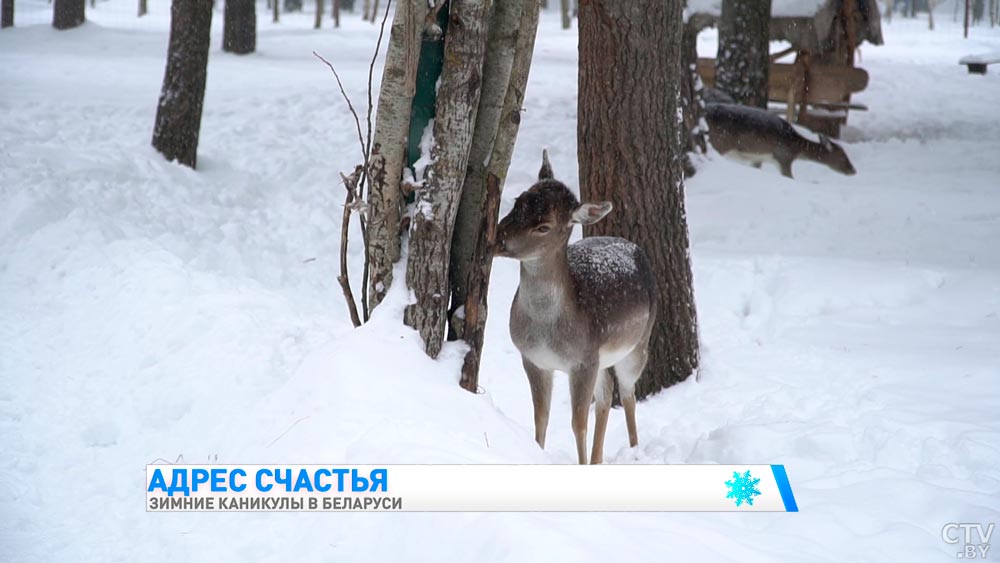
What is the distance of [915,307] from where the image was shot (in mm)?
8250

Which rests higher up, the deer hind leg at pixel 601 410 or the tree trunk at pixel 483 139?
the tree trunk at pixel 483 139

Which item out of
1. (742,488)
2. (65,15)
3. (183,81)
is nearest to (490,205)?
(742,488)

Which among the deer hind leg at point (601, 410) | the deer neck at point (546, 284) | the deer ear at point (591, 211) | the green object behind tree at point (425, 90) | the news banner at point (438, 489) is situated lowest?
the deer hind leg at point (601, 410)

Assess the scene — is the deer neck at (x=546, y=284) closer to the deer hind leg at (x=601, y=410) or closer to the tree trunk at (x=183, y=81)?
the deer hind leg at (x=601, y=410)

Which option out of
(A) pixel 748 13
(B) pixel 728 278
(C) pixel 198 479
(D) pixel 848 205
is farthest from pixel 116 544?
(A) pixel 748 13

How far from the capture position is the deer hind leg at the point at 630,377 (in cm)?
587

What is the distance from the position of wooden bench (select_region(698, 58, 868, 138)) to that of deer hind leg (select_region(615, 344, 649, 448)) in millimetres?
11761

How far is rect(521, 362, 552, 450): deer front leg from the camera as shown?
529 cm

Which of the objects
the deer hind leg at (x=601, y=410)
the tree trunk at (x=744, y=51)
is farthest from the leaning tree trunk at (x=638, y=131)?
the tree trunk at (x=744, y=51)

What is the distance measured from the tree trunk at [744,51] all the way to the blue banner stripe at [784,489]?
35.7 ft

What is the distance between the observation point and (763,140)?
14023 millimetres

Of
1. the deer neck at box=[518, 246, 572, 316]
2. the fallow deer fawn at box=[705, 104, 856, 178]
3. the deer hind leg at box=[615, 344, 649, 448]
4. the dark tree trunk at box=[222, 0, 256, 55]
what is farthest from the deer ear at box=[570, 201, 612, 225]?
the dark tree trunk at box=[222, 0, 256, 55]

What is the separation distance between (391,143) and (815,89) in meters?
14.5

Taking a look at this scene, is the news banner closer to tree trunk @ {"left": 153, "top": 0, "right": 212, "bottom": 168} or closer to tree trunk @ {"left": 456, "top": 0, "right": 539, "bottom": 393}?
tree trunk @ {"left": 456, "top": 0, "right": 539, "bottom": 393}
